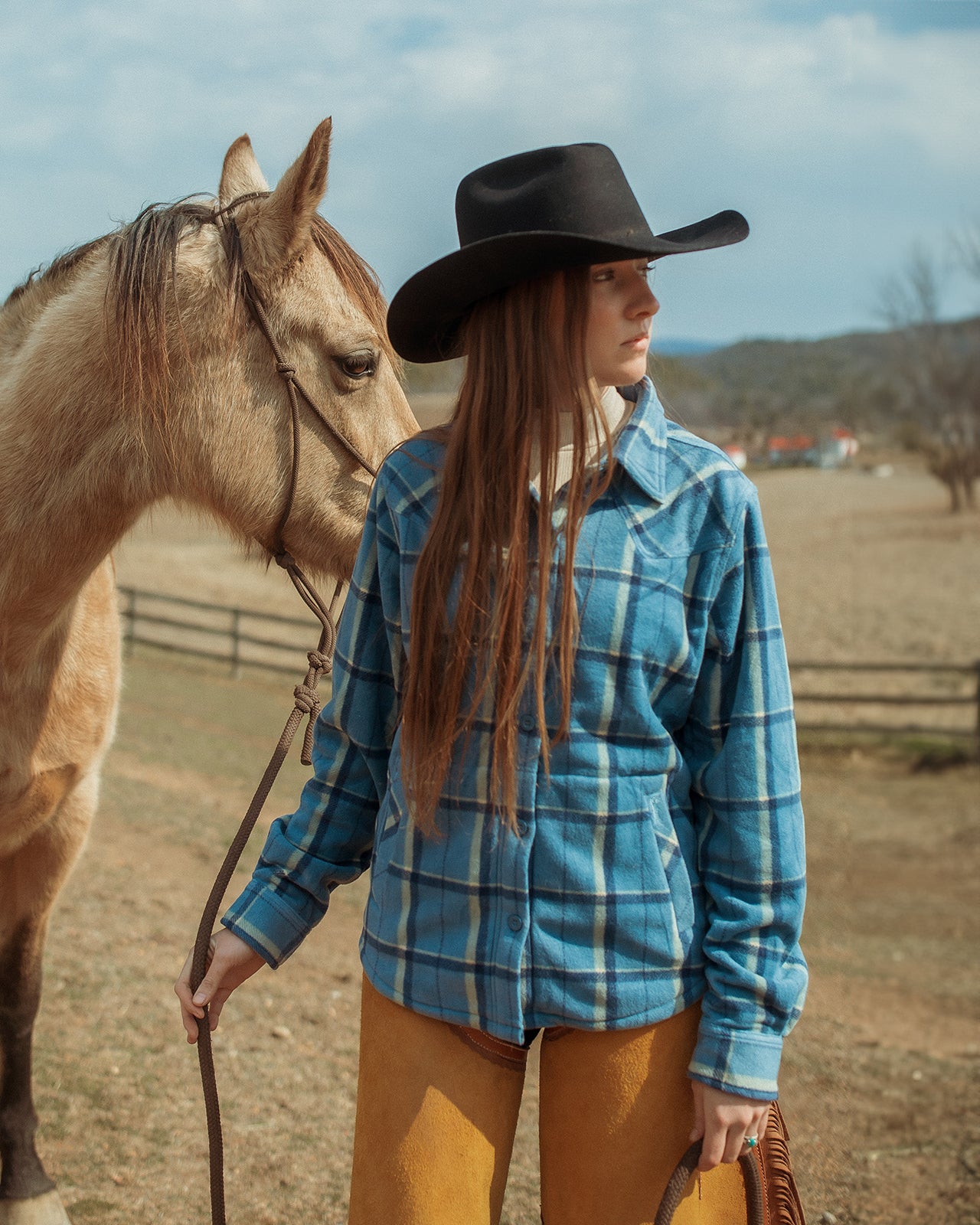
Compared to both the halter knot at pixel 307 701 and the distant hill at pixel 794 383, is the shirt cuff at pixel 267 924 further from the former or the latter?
the distant hill at pixel 794 383

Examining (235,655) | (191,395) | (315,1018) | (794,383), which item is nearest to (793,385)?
(794,383)

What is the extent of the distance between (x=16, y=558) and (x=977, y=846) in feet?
23.8

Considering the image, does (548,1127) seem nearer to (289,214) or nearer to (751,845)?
(751,845)

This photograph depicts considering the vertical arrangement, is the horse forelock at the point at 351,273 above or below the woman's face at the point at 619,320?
above

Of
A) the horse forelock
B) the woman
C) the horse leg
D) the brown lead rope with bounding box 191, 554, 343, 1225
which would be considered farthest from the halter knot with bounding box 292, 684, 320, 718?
the horse leg

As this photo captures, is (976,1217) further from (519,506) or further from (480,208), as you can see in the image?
(480,208)

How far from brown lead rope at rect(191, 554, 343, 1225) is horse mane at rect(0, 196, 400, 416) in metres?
0.48

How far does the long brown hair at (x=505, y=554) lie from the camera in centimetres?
135

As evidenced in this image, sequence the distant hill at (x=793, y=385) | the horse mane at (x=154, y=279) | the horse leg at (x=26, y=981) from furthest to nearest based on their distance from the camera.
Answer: the distant hill at (x=793, y=385), the horse leg at (x=26, y=981), the horse mane at (x=154, y=279)

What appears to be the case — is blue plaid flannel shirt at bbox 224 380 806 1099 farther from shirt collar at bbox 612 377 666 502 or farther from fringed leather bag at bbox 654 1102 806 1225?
fringed leather bag at bbox 654 1102 806 1225

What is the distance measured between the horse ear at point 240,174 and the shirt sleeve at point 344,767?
1198 millimetres


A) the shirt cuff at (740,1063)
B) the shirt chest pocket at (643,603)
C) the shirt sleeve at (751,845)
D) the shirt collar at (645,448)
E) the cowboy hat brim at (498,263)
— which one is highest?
the cowboy hat brim at (498,263)

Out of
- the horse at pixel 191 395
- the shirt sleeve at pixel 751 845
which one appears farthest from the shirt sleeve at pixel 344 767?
the horse at pixel 191 395

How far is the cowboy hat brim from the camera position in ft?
4.31
